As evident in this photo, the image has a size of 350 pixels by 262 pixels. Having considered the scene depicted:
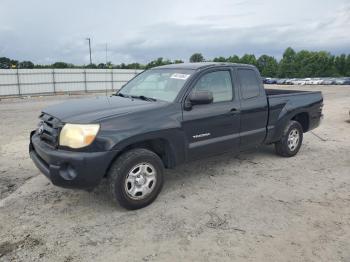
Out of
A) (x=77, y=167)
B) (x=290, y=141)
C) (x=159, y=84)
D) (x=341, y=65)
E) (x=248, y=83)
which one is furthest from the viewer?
(x=341, y=65)

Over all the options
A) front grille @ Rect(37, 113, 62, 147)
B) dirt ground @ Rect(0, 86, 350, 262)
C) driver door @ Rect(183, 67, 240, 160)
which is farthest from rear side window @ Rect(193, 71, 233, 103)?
front grille @ Rect(37, 113, 62, 147)

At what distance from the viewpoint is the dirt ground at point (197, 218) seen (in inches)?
135

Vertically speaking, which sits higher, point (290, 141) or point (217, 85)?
point (217, 85)

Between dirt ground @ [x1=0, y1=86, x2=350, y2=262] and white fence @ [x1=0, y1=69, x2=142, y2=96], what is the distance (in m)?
24.0

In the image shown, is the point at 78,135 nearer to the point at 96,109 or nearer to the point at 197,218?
the point at 96,109

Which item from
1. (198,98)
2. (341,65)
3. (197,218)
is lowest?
(197,218)

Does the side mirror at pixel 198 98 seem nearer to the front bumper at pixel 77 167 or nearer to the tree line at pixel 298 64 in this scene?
the front bumper at pixel 77 167

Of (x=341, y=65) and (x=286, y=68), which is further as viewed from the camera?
(x=286, y=68)

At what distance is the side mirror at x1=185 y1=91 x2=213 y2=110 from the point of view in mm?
4648

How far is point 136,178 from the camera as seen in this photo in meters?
4.29

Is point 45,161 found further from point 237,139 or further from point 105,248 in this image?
point 237,139

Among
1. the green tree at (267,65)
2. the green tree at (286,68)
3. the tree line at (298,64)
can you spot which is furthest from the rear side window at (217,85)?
the green tree at (286,68)

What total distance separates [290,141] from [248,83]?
5.54 feet

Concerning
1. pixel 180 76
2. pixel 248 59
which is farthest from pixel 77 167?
pixel 248 59
